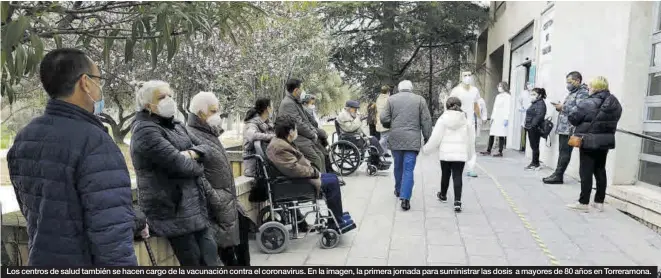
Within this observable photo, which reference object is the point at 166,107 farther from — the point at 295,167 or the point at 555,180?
the point at 555,180

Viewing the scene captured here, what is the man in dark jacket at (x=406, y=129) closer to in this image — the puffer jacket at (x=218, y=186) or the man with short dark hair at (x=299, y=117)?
the man with short dark hair at (x=299, y=117)

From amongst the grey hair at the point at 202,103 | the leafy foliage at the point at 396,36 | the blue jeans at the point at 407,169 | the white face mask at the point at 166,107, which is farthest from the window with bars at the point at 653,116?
the leafy foliage at the point at 396,36

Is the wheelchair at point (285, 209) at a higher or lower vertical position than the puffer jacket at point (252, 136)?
lower

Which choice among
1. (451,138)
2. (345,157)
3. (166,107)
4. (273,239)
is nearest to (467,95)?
(345,157)

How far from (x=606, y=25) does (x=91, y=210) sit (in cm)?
705

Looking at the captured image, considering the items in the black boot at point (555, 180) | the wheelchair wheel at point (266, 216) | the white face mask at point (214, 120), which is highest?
the white face mask at point (214, 120)

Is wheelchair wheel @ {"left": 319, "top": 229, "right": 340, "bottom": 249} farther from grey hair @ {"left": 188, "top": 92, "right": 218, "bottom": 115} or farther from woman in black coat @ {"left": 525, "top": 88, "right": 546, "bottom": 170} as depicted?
woman in black coat @ {"left": 525, "top": 88, "right": 546, "bottom": 170}

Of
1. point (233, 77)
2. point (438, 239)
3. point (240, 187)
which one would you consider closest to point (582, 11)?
point (438, 239)

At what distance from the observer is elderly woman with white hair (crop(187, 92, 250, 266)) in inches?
114

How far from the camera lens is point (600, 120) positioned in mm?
4832

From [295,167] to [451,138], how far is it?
7.19 feet

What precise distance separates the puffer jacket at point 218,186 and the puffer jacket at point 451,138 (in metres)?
2.96

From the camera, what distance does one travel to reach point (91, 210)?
1.62 meters

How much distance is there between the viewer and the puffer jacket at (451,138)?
17.1 feet
